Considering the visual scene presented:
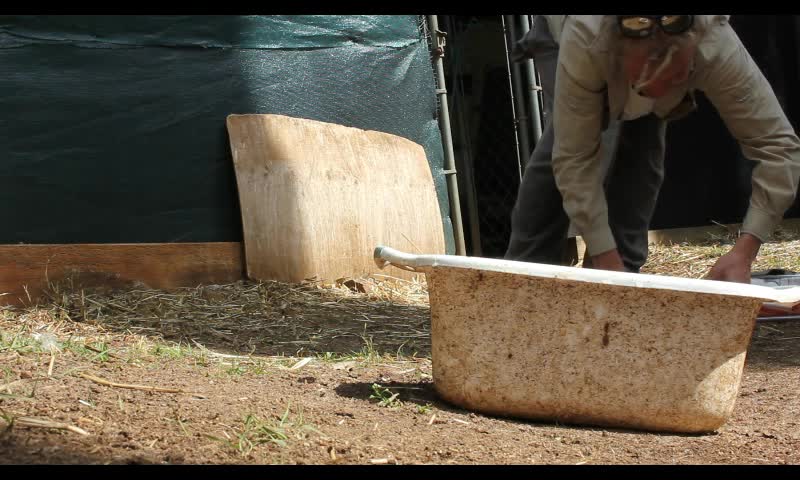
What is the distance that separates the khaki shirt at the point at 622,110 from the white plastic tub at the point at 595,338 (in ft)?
2.55

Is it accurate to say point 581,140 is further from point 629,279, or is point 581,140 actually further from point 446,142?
point 446,142

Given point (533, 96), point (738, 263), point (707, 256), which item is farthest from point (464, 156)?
point (738, 263)

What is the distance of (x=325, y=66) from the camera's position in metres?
4.69

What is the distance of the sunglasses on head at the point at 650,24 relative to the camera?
245 cm

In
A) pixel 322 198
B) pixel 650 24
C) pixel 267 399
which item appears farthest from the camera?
pixel 322 198

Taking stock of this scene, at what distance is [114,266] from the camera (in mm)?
3895

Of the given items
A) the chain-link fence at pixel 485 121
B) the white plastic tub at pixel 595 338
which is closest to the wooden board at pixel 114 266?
the white plastic tub at pixel 595 338

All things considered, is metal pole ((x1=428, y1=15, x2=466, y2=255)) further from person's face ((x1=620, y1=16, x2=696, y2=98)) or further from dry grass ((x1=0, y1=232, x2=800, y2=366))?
person's face ((x1=620, y1=16, x2=696, y2=98))

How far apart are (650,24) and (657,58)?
12 centimetres

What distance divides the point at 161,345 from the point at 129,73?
1549 mm

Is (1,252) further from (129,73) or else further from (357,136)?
(357,136)

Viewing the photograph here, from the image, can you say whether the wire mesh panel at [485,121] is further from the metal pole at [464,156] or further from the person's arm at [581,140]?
the person's arm at [581,140]

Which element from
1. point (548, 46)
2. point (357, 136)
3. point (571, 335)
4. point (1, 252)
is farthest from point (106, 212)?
point (571, 335)

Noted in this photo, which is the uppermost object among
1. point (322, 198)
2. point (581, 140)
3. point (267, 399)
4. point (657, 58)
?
Result: point (657, 58)
